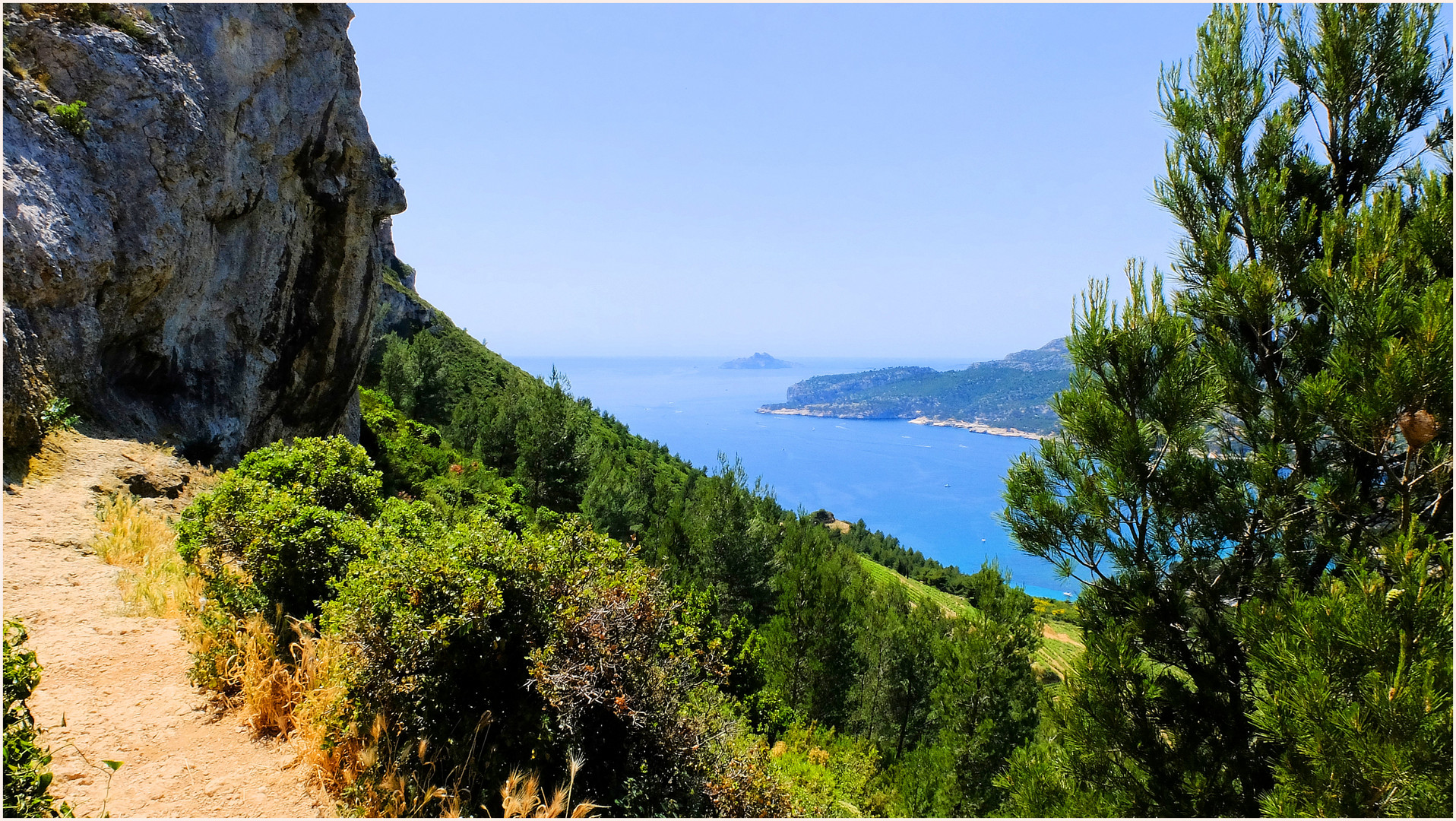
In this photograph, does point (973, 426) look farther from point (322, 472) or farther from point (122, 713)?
point (122, 713)

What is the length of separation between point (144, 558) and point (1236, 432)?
10704mm

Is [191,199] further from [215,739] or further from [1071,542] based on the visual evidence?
[1071,542]

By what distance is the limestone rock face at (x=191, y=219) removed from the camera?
9859 millimetres

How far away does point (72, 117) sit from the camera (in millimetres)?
10398

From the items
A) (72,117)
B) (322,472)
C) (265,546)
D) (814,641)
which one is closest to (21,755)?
(265,546)

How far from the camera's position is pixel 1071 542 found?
4441mm

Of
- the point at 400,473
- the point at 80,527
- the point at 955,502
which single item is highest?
the point at 80,527

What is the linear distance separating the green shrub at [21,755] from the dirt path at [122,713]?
535 millimetres

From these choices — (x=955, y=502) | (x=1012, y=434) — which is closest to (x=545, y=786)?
(x=955, y=502)

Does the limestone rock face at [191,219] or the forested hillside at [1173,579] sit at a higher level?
the limestone rock face at [191,219]

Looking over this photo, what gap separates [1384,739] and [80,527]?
11.7 meters

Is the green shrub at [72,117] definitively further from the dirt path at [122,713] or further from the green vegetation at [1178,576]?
the green vegetation at [1178,576]

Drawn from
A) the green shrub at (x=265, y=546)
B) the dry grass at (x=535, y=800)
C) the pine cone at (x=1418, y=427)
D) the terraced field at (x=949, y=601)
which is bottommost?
the terraced field at (x=949, y=601)

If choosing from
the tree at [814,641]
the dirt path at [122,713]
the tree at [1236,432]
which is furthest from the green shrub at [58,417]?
the tree at [814,641]
